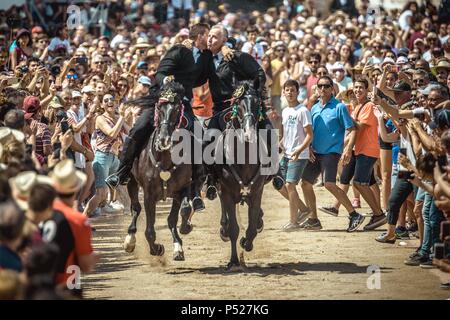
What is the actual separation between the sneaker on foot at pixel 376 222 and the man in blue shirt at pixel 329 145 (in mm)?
156

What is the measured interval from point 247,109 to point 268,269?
1.94 m

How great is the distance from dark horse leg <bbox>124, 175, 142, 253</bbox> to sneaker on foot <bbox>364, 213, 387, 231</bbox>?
11.8ft

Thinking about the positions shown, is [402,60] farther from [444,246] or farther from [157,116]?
[444,246]

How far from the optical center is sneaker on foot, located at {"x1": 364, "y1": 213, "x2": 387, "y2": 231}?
1694cm

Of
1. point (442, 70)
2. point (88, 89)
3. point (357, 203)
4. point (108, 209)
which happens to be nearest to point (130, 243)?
point (88, 89)

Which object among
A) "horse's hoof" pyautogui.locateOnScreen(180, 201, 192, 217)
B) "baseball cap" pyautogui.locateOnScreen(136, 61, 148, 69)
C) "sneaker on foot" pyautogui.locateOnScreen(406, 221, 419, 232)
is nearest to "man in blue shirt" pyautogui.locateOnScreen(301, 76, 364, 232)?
"sneaker on foot" pyautogui.locateOnScreen(406, 221, 419, 232)

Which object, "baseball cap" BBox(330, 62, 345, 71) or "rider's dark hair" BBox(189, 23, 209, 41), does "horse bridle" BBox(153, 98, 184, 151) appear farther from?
"baseball cap" BBox(330, 62, 345, 71)

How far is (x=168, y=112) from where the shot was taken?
13.7 m

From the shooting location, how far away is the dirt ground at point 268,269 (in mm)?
12164

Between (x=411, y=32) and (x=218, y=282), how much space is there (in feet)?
58.1

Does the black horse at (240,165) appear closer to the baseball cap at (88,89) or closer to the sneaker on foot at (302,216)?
the sneaker on foot at (302,216)

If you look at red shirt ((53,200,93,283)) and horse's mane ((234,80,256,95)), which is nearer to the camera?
red shirt ((53,200,93,283))

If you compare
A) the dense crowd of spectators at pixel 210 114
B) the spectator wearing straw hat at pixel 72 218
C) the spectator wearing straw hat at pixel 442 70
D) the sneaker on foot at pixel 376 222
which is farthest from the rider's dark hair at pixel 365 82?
the spectator wearing straw hat at pixel 72 218
